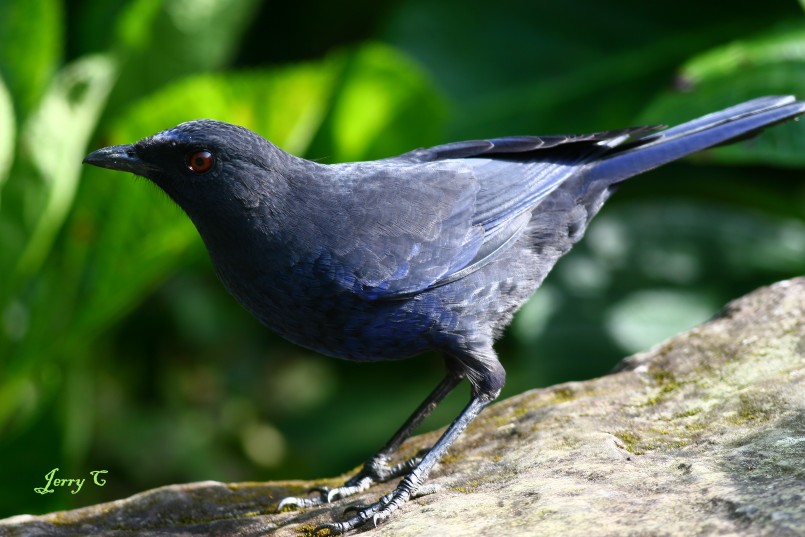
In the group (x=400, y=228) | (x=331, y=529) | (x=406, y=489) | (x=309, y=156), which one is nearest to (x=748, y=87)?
(x=400, y=228)

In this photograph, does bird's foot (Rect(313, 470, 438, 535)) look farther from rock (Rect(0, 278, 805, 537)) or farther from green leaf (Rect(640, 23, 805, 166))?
green leaf (Rect(640, 23, 805, 166))

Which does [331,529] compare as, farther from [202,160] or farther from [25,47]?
[25,47]

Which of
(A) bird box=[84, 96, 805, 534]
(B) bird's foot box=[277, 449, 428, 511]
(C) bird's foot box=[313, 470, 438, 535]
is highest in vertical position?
(A) bird box=[84, 96, 805, 534]

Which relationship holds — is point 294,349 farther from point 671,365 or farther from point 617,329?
point 671,365

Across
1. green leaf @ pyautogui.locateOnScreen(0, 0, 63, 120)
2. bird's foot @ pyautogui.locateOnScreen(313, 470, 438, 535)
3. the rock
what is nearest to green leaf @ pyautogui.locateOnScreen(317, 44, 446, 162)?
green leaf @ pyautogui.locateOnScreen(0, 0, 63, 120)

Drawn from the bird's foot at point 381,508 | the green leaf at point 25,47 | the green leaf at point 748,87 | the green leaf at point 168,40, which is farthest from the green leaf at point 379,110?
the bird's foot at point 381,508
